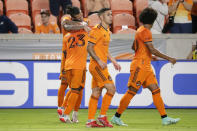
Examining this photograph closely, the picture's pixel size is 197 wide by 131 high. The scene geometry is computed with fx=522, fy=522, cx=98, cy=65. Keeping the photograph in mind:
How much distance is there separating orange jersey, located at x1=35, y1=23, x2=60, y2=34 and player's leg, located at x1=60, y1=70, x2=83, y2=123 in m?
4.48

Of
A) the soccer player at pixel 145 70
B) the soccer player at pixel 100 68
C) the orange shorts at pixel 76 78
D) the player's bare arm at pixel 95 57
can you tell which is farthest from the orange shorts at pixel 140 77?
the orange shorts at pixel 76 78

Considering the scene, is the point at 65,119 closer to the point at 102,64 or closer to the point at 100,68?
the point at 100,68

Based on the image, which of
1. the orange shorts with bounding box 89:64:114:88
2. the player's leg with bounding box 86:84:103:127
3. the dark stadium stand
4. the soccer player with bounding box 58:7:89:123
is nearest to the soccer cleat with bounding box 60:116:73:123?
the soccer player with bounding box 58:7:89:123

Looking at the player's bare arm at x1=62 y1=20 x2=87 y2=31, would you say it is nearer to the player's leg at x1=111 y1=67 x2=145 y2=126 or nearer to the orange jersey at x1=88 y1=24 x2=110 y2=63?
the orange jersey at x1=88 y1=24 x2=110 y2=63

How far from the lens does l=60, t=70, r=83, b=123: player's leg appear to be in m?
8.66

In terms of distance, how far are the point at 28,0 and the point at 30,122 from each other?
7272 millimetres

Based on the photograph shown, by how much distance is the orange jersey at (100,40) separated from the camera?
8.02m

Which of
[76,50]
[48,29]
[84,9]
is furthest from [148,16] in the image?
[84,9]

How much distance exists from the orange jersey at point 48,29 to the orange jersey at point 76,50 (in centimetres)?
425

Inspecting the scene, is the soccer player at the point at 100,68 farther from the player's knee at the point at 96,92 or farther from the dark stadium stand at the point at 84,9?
the dark stadium stand at the point at 84,9

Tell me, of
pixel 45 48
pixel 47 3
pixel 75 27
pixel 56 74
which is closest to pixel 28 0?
pixel 47 3

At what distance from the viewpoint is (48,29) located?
13195mm

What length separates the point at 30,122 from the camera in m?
9.00

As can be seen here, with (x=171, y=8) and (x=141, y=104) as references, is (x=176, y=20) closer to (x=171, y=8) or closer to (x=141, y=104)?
(x=171, y=8)
